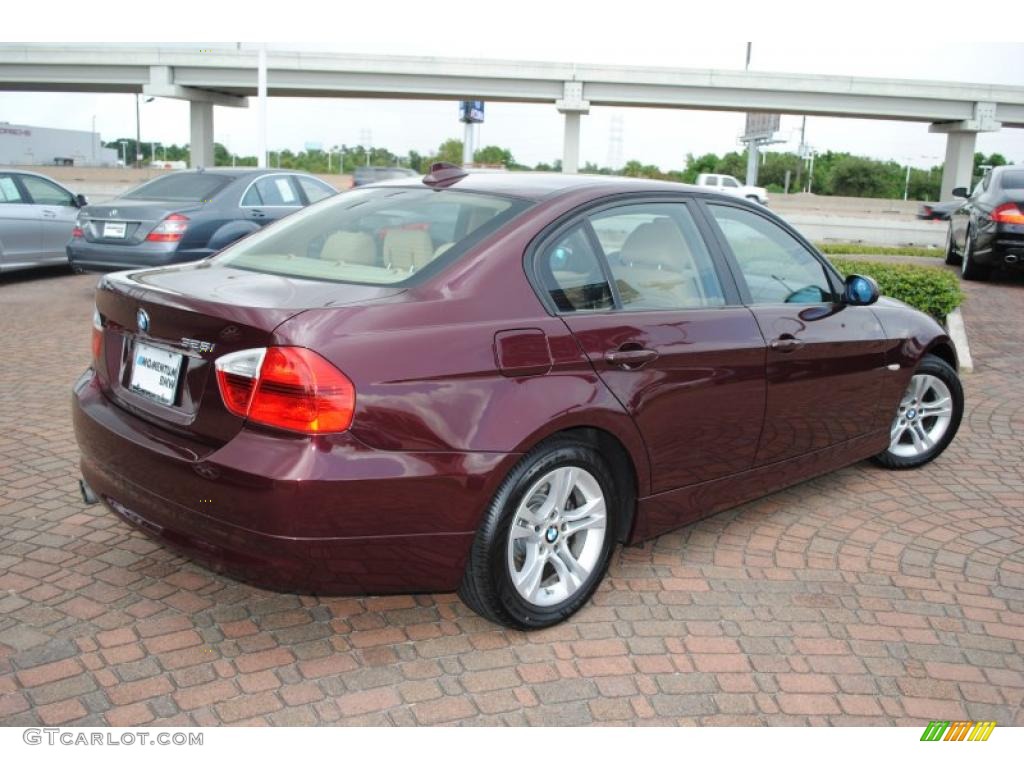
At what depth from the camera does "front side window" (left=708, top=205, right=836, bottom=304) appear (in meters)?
4.19

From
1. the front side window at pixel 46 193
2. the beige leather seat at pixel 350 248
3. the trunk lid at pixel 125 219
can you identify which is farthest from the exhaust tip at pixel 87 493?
the front side window at pixel 46 193

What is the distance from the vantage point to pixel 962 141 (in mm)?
53250

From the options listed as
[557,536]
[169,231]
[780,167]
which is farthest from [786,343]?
[780,167]

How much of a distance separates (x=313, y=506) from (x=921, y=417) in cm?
397

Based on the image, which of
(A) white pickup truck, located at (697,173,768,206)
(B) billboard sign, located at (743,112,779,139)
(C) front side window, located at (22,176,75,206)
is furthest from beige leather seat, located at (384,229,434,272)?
(B) billboard sign, located at (743,112,779,139)

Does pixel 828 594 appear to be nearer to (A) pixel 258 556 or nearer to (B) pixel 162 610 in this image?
(A) pixel 258 556

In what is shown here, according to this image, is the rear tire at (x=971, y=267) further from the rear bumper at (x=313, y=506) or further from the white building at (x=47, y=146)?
the white building at (x=47, y=146)

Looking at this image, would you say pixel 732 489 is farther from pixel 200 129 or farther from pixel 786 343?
pixel 200 129

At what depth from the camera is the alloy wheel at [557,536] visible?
3.32m

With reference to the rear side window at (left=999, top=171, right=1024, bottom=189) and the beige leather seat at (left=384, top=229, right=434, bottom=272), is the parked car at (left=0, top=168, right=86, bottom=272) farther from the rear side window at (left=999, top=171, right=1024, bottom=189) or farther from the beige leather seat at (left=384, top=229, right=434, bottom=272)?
the rear side window at (left=999, top=171, right=1024, bottom=189)

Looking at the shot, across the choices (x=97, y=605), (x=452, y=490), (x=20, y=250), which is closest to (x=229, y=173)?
(x=20, y=250)

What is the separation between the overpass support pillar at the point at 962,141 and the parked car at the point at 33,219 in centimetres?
4920

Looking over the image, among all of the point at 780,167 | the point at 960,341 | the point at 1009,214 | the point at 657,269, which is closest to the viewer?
the point at 657,269

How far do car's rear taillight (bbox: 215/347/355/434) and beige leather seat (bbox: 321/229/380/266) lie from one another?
748 millimetres
